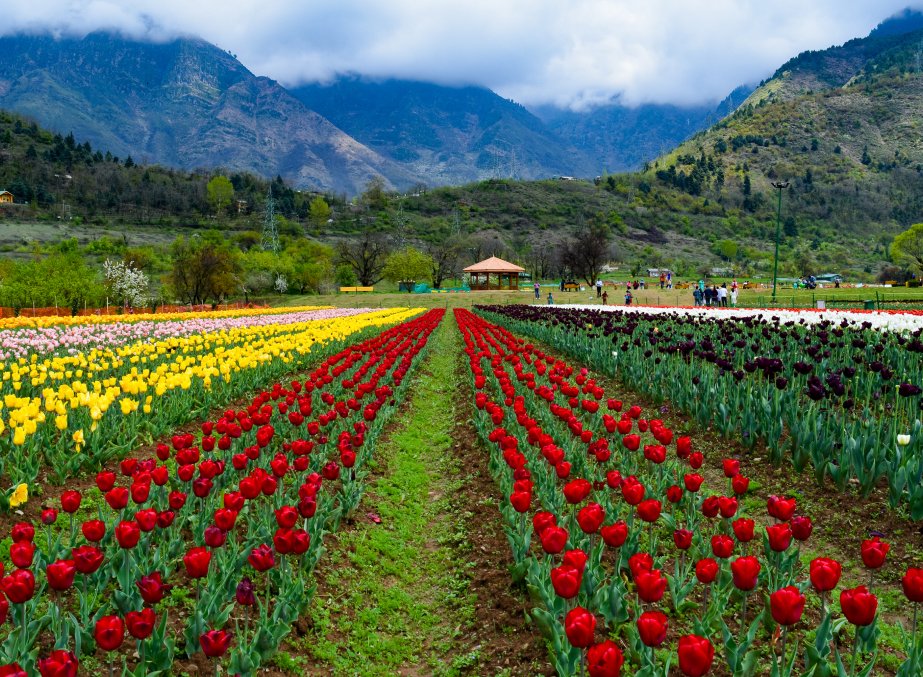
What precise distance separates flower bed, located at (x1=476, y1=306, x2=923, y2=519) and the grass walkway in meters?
3.66

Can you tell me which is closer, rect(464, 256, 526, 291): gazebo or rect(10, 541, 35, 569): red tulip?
rect(10, 541, 35, 569): red tulip

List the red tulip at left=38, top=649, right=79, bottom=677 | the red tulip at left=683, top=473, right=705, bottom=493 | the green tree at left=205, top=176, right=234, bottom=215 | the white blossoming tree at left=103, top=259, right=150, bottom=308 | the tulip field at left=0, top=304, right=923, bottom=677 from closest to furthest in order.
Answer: the red tulip at left=38, top=649, right=79, bottom=677, the tulip field at left=0, top=304, right=923, bottom=677, the red tulip at left=683, top=473, right=705, bottom=493, the white blossoming tree at left=103, top=259, right=150, bottom=308, the green tree at left=205, top=176, right=234, bottom=215

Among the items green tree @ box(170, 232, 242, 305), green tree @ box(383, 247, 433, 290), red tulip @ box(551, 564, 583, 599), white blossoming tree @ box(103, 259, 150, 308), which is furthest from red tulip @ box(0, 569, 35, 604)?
green tree @ box(383, 247, 433, 290)

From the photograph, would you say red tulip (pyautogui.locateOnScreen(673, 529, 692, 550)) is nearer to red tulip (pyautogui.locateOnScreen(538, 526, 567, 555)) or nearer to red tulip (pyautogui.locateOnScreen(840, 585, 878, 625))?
red tulip (pyautogui.locateOnScreen(538, 526, 567, 555))

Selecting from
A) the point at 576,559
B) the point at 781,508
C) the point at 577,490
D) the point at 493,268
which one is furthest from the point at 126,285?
the point at 781,508

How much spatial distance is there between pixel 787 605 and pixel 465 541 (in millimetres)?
3252

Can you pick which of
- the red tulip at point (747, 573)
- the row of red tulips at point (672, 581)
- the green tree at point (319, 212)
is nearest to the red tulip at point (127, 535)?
the row of red tulips at point (672, 581)

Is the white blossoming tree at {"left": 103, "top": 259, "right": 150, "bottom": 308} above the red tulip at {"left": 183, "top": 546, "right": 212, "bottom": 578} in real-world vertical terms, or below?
above

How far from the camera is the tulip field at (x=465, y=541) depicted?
306cm

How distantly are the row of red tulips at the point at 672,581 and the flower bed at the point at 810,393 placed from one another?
41.5 inches

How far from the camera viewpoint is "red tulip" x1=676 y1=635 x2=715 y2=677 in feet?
7.32

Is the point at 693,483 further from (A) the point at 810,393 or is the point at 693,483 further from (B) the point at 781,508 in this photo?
(A) the point at 810,393

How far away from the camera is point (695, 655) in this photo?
2240 millimetres

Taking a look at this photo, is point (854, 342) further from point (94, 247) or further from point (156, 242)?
point (156, 242)
